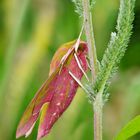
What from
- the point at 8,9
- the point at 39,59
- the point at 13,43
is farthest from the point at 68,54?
the point at 8,9

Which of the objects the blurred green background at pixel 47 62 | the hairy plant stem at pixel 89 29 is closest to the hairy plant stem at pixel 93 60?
the hairy plant stem at pixel 89 29

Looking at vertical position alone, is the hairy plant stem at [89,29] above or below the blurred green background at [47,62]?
above

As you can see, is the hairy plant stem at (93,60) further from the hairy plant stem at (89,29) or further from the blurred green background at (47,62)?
the blurred green background at (47,62)

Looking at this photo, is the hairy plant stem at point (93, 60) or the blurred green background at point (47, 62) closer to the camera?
the hairy plant stem at point (93, 60)

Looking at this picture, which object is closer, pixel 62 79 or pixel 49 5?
pixel 62 79

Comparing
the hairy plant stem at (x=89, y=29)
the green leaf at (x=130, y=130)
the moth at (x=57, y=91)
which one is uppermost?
the hairy plant stem at (x=89, y=29)

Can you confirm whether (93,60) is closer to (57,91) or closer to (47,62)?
(57,91)

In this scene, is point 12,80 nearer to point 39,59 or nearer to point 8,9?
point 39,59
